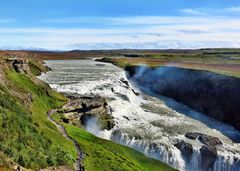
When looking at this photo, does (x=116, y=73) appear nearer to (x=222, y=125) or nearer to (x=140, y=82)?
(x=140, y=82)

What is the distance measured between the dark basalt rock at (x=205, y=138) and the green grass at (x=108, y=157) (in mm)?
11102

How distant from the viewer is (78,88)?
7994cm

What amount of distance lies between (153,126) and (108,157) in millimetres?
19320

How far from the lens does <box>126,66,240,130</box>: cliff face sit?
7312cm

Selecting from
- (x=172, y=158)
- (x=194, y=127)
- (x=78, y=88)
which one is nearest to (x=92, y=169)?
(x=172, y=158)

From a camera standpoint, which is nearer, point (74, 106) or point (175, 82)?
point (74, 106)

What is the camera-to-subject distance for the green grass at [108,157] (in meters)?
38.0

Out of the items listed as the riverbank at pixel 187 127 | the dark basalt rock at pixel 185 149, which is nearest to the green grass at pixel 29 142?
the riverbank at pixel 187 127

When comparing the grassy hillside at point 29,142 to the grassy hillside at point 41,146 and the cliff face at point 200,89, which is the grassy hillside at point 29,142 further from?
the cliff face at point 200,89

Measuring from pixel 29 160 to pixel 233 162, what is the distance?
28.4 meters

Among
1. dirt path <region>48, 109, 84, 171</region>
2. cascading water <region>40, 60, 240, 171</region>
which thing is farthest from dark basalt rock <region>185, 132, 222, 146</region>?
dirt path <region>48, 109, 84, 171</region>

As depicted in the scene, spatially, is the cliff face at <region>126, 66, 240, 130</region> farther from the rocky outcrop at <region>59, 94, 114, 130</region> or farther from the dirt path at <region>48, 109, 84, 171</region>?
the dirt path at <region>48, 109, 84, 171</region>

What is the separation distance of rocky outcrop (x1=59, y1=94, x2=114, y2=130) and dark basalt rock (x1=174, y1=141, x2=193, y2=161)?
11.2m

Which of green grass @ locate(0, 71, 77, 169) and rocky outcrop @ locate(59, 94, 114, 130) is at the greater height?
green grass @ locate(0, 71, 77, 169)
